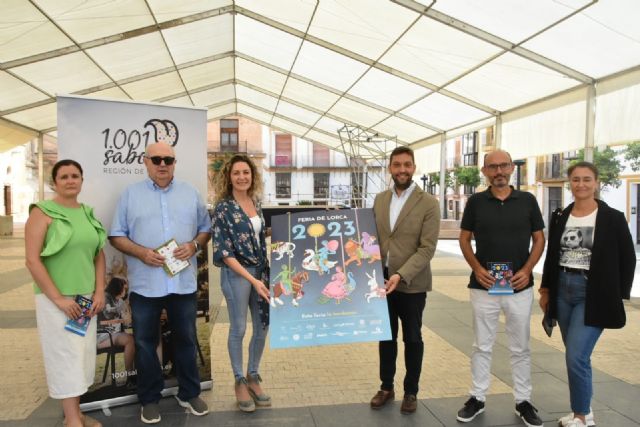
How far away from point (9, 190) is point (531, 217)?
102ft

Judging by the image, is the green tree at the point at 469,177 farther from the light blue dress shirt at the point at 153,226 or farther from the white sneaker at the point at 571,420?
the light blue dress shirt at the point at 153,226

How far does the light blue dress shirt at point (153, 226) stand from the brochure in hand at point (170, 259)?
0.03 metres

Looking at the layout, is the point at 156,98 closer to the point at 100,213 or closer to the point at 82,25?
the point at 82,25

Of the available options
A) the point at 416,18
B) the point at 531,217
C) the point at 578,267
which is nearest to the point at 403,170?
the point at 531,217

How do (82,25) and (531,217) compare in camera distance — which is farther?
(82,25)

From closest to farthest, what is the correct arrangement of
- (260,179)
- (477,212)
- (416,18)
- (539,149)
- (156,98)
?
(477,212)
(260,179)
(416,18)
(539,149)
(156,98)

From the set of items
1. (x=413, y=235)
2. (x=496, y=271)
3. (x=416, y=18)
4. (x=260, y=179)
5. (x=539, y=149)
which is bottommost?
(x=496, y=271)

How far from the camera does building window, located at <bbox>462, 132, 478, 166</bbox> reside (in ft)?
128

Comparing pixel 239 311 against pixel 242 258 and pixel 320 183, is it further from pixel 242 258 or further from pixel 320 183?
pixel 320 183

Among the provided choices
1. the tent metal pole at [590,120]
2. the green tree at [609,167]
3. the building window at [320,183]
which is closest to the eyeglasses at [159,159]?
the tent metal pole at [590,120]

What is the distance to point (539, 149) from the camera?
10.0 metres

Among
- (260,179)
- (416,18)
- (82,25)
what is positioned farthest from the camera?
(82,25)

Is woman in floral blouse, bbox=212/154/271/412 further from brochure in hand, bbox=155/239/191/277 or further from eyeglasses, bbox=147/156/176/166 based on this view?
eyeglasses, bbox=147/156/176/166

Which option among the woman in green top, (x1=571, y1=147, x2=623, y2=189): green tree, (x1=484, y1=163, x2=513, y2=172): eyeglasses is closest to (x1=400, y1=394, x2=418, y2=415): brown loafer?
(x1=484, y1=163, x2=513, y2=172): eyeglasses
